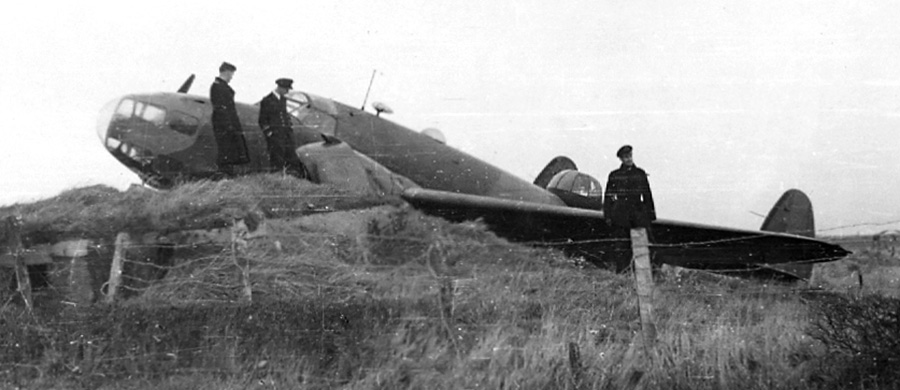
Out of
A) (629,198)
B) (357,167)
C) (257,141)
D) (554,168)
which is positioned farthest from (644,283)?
(554,168)

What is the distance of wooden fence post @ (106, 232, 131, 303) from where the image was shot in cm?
638

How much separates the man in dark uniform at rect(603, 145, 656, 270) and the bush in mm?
1662

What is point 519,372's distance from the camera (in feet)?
17.3

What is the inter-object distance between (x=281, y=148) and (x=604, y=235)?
4.80 meters

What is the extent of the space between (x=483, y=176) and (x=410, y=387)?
8356mm

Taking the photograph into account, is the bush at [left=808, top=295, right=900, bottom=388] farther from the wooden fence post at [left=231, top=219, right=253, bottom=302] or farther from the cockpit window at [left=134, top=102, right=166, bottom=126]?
the cockpit window at [left=134, top=102, right=166, bottom=126]

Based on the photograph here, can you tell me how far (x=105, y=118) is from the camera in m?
10.3

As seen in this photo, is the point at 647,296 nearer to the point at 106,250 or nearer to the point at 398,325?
the point at 398,325

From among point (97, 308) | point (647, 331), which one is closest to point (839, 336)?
point (647, 331)

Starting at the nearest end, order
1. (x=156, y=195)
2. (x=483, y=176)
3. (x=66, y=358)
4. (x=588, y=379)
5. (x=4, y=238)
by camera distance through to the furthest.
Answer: (x=588, y=379) < (x=66, y=358) < (x=4, y=238) < (x=156, y=195) < (x=483, y=176)

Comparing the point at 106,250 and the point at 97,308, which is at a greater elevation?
the point at 106,250

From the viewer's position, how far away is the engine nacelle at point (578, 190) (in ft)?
50.0

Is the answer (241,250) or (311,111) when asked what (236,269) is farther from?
(311,111)

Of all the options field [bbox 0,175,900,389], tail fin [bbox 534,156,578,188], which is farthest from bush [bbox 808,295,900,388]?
tail fin [bbox 534,156,578,188]
